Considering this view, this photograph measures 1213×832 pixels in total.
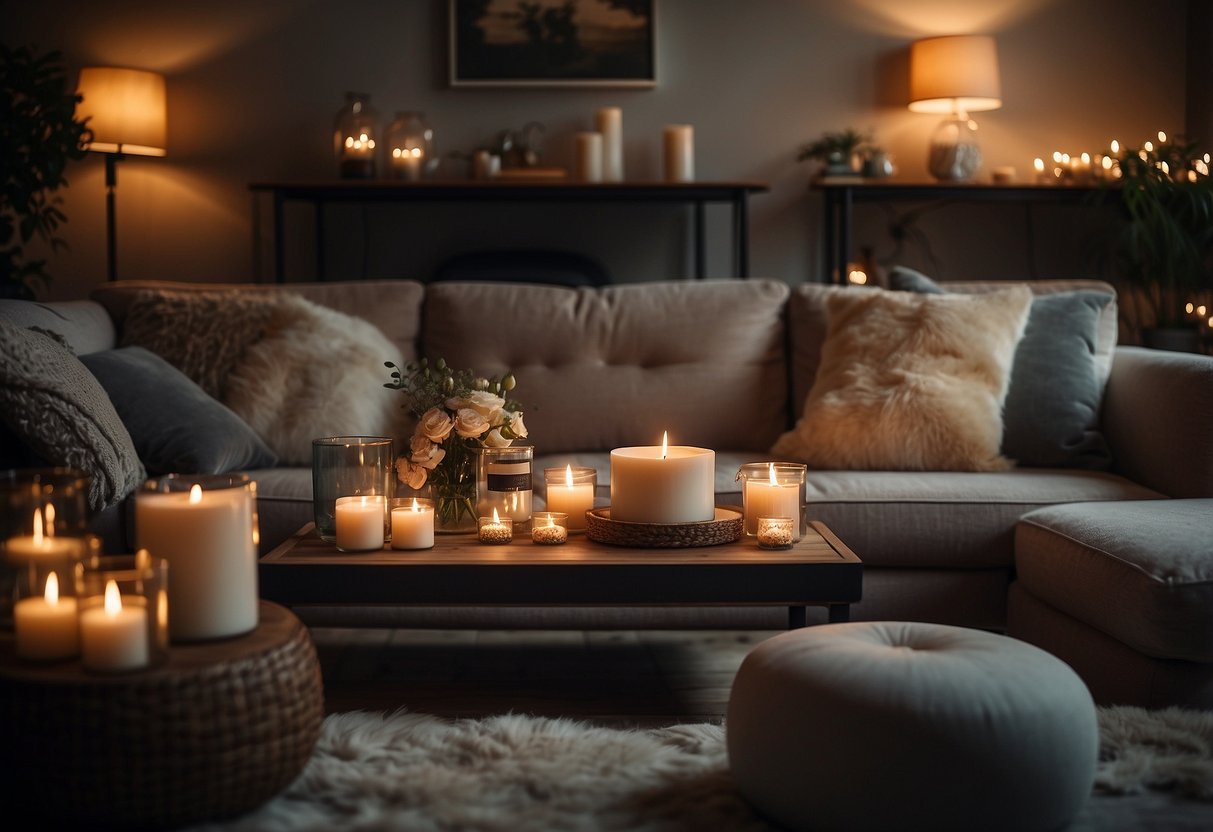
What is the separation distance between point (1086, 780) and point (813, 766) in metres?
0.34

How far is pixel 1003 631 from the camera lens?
237 centimetres

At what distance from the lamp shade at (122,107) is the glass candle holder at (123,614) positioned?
313 cm

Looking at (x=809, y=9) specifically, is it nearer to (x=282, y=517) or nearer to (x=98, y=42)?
(x=98, y=42)

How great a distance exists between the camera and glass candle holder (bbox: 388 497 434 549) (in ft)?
5.88

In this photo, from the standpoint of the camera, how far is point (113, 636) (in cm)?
123

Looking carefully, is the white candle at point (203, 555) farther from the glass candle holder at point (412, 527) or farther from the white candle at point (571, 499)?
the white candle at point (571, 499)

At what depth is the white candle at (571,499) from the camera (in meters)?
1.93

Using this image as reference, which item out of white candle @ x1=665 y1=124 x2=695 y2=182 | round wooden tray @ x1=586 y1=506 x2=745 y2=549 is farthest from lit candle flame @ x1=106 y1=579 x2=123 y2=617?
white candle @ x1=665 y1=124 x2=695 y2=182

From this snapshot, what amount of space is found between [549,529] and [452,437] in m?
0.22

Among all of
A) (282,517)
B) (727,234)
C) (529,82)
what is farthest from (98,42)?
(282,517)

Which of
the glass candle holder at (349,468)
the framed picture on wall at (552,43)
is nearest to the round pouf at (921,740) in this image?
the glass candle holder at (349,468)

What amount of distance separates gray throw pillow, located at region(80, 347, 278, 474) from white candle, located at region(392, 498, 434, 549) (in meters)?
0.67

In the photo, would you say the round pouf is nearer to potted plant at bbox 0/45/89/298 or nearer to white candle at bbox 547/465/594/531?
white candle at bbox 547/465/594/531

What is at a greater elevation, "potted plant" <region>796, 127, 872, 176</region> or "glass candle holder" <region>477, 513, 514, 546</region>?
"potted plant" <region>796, 127, 872, 176</region>
